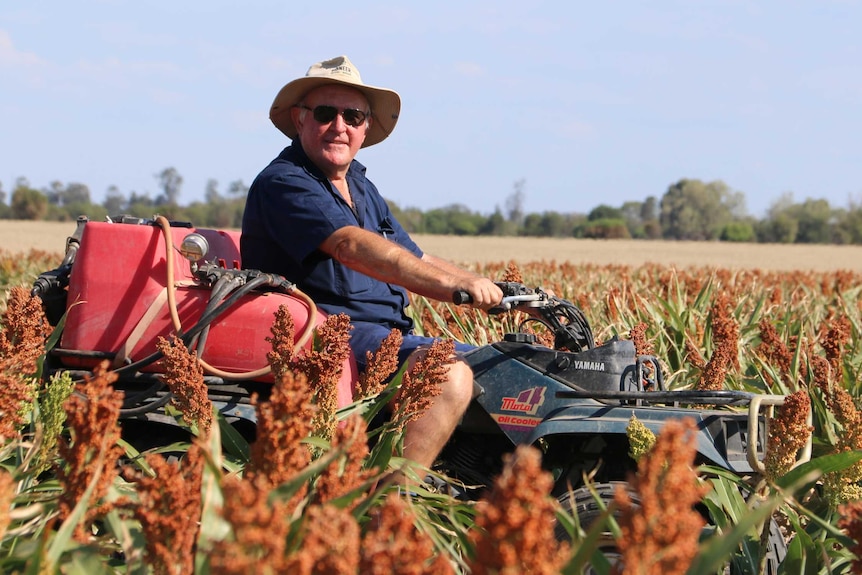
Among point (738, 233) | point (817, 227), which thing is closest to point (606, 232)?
point (738, 233)

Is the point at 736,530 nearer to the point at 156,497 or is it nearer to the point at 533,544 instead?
the point at 533,544

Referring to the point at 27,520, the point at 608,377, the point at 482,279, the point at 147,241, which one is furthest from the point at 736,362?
the point at 27,520

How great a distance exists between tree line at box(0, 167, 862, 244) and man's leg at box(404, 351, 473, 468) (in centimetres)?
4784

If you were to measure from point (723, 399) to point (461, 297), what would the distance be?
0.91 meters

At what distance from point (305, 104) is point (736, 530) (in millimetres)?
3187

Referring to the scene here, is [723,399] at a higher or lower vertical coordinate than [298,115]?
lower

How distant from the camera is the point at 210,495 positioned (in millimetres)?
1843

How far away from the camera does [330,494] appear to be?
6.73 ft

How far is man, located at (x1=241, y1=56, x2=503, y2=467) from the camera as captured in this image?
3.47 m

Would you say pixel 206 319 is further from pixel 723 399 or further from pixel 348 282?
pixel 723 399

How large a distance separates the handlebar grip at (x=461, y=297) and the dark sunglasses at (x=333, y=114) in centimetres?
126

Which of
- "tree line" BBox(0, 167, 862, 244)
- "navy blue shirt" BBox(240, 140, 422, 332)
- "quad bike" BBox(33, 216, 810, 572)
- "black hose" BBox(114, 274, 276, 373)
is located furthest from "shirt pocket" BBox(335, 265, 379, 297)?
"tree line" BBox(0, 167, 862, 244)

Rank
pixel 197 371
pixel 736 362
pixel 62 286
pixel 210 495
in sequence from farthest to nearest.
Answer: pixel 736 362 → pixel 62 286 → pixel 197 371 → pixel 210 495

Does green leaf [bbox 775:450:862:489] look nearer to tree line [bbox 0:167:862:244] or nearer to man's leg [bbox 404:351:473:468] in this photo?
man's leg [bbox 404:351:473:468]
